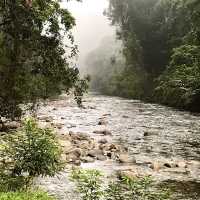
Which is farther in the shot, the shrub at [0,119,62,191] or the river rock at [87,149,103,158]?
the river rock at [87,149,103,158]

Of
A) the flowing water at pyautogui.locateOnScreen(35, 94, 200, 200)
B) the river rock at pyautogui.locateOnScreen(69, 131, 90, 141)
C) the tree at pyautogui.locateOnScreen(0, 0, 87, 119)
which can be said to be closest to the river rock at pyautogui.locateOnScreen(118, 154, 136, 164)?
the flowing water at pyautogui.locateOnScreen(35, 94, 200, 200)

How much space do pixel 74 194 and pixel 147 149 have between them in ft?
32.1

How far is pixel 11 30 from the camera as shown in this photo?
2159 cm

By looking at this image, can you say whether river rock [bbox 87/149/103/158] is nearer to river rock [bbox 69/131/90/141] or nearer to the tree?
the tree

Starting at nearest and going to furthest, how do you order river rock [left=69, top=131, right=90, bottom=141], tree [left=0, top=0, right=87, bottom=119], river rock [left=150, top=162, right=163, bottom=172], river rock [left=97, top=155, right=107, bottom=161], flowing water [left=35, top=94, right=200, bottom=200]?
flowing water [left=35, top=94, right=200, bottom=200]
river rock [left=150, top=162, right=163, bottom=172]
tree [left=0, top=0, right=87, bottom=119]
river rock [left=97, top=155, right=107, bottom=161]
river rock [left=69, top=131, right=90, bottom=141]

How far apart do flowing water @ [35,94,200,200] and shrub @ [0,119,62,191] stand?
4.19 feet

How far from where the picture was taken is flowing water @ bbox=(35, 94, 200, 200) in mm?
16906

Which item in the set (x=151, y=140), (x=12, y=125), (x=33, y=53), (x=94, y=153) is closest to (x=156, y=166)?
(x=94, y=153)

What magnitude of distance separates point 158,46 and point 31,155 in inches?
2169

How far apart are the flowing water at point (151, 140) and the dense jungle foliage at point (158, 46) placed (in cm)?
900

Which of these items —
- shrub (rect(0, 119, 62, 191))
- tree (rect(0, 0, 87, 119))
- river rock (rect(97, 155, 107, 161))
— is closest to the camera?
shrub (rect(0, 119, 62, 191))

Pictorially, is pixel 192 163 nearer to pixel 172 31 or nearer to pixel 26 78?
pixel 26 78

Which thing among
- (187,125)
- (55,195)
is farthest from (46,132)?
(187,125)

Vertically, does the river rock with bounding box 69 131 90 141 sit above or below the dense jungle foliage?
below
